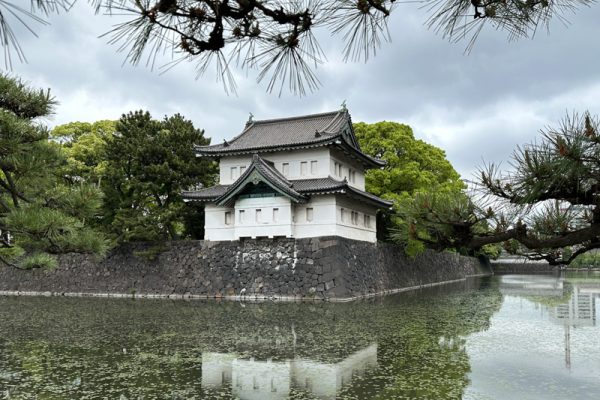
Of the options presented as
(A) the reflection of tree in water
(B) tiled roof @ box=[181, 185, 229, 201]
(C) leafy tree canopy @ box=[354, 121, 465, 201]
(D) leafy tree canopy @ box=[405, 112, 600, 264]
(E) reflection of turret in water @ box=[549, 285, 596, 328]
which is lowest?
(E) reflection of turret in water @ box=[549, 285, 596, 328]

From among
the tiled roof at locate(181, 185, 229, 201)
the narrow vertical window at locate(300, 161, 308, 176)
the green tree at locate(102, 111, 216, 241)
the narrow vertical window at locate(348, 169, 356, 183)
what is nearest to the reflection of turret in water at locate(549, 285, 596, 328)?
the narrow vertical window at locate(348, 169, 356, 183)

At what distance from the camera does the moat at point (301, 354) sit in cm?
548

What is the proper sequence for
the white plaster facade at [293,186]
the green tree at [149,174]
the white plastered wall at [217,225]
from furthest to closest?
the green tree at [149,174] → the white plastered wall at [217,225] → the white plaster facade at [293,186]

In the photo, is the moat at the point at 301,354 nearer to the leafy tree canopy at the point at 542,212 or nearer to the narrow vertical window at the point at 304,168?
the leafy tree canopy at the point at 542,212

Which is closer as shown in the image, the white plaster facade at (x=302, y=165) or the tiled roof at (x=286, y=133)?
the white plaster facade at (x=302, y=165)

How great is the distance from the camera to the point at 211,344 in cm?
840

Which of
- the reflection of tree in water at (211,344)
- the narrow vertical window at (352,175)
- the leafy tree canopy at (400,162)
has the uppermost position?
the leafy tree canopy at (400,162)

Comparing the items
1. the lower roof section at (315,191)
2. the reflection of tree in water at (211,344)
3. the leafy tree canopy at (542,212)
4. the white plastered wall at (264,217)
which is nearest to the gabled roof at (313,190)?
the lower roof section at (315,191)

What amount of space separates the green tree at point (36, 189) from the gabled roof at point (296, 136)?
13.4m

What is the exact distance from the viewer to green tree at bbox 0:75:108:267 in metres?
5.03

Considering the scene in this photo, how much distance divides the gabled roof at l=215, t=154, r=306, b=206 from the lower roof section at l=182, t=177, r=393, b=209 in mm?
335

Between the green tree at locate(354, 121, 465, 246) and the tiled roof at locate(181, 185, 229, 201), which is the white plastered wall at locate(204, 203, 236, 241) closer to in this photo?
the tiled roof at locate(181, 185, 229, 201)

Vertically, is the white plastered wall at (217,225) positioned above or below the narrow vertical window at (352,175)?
below

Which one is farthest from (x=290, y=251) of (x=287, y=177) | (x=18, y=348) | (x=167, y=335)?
(x=18, y=348)
